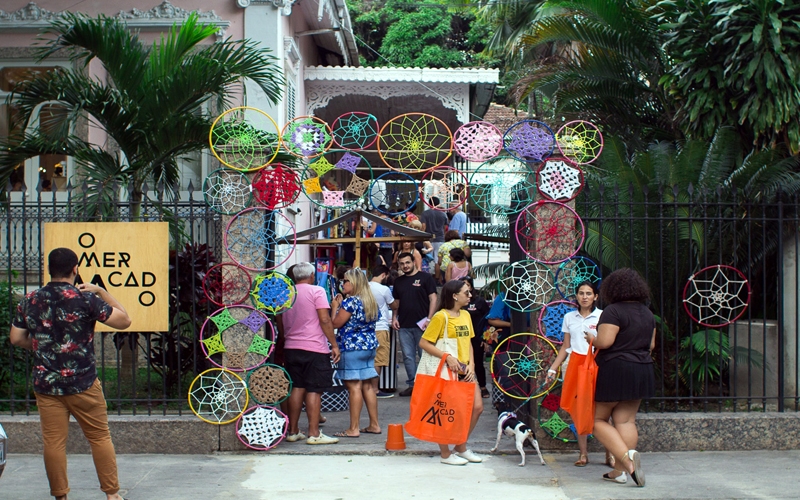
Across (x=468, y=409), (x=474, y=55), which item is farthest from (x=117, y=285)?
(x=474, y=55)

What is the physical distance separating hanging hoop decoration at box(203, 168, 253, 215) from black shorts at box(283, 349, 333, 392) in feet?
4.77

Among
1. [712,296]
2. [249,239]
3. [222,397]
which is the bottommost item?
[222,397]

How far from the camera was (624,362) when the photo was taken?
6.36 metres

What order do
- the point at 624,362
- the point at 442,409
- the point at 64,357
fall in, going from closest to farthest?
the point at 64,357
the point at 624,362
the point at 442,409

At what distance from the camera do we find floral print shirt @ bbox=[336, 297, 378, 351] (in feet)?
26.5

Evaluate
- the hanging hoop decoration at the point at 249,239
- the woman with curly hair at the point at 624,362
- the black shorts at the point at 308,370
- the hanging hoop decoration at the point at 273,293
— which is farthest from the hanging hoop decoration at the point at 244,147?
the woman with curly hair at the point at 624,362

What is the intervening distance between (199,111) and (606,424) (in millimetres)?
7009

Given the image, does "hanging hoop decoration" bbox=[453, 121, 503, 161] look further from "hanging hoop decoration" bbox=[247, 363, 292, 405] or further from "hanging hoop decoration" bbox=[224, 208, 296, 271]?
"hanging hoop decoration" bbox=[247, 363, 292, 405]

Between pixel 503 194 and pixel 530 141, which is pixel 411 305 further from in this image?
pixel 530 141

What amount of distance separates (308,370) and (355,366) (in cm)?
48

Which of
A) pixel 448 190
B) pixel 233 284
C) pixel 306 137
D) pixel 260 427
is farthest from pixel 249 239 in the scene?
pixel 448 190

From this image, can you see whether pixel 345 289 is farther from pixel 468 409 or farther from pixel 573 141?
pixel 573 141

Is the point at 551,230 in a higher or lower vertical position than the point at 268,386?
higher

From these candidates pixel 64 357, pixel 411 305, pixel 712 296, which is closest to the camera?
pixel 64 357
